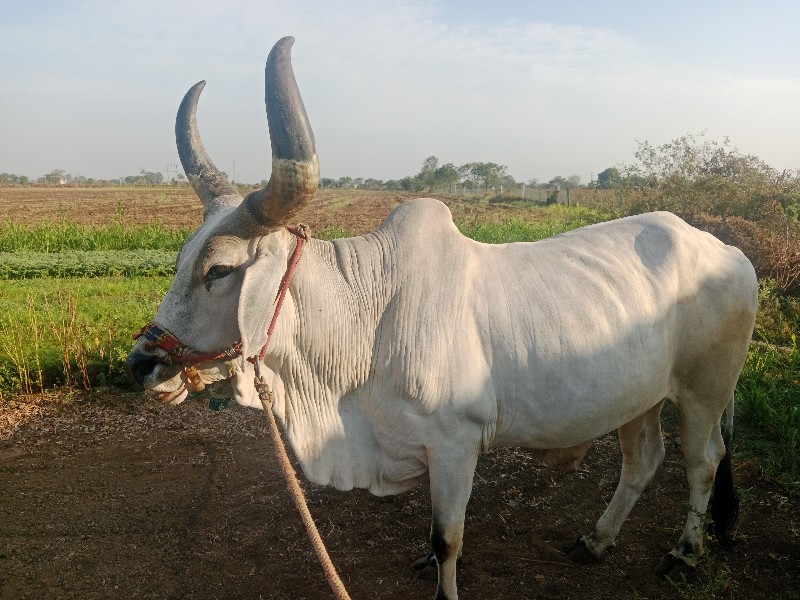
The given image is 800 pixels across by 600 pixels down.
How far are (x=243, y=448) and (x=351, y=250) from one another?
2.88 m

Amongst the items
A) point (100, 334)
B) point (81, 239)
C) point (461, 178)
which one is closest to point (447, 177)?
point (461, 178)

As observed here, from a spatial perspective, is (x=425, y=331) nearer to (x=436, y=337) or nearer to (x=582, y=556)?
(x=436, y=337)

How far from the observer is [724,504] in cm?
387

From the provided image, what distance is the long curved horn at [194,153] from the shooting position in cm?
311

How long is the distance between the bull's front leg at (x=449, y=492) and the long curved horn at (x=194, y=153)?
1548mm

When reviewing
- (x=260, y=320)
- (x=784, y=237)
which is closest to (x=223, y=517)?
(x=260, y=320)

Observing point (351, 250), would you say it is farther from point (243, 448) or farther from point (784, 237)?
point (784, 237)

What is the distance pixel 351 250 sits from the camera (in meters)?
3.04

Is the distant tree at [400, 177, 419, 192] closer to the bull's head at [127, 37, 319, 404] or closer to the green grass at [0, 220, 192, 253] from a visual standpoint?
the green grass at [0, 220, 192, 253]

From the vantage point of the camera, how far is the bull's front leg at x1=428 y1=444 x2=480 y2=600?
9.36 feet

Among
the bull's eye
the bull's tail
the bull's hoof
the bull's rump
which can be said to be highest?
the bull's eye

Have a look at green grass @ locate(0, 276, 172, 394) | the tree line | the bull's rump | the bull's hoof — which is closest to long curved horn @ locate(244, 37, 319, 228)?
the bull's rump

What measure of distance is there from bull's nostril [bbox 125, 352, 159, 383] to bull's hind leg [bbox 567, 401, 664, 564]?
103 inches

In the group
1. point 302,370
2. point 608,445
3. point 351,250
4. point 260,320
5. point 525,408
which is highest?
point 351,250
